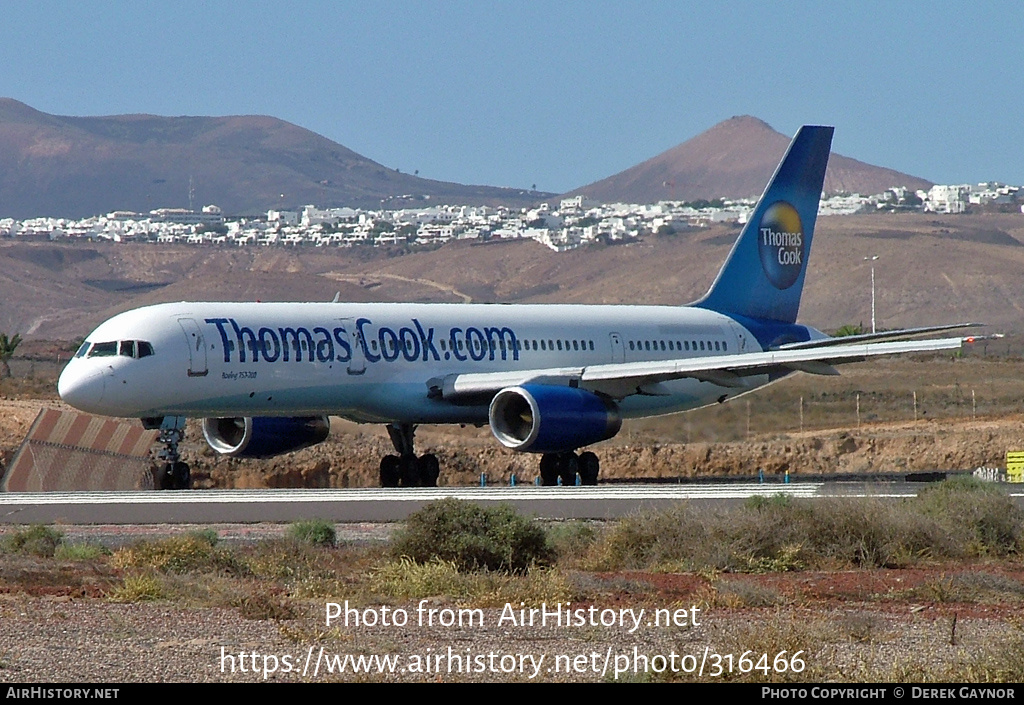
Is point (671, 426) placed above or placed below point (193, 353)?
below

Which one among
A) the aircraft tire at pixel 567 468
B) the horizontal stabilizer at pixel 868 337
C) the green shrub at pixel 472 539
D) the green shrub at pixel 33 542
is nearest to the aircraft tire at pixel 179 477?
the aircraft tire at pixel 567 468

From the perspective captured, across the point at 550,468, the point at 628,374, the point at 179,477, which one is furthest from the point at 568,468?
the point at 179,477

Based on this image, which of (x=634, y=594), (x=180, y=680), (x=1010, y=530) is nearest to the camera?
(x=180, y=680)

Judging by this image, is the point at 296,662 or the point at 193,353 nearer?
the point at 296,662

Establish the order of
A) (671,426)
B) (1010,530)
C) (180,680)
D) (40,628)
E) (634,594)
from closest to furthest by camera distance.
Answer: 1. (180,680)
2. (40,628)
3. (634,594)
4. (1010,530)
5. (671,426)

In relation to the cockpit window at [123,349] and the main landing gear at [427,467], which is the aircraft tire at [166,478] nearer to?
the cockpit window at [123,349]

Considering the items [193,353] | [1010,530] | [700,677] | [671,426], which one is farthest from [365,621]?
[671,426]

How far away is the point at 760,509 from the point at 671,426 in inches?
777

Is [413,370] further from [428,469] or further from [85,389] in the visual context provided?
[85,389]

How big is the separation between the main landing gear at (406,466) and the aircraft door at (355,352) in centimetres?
195

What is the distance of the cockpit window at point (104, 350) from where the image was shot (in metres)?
27.2

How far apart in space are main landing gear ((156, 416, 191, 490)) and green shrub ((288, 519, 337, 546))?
9.16 meters

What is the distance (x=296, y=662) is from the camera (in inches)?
427
